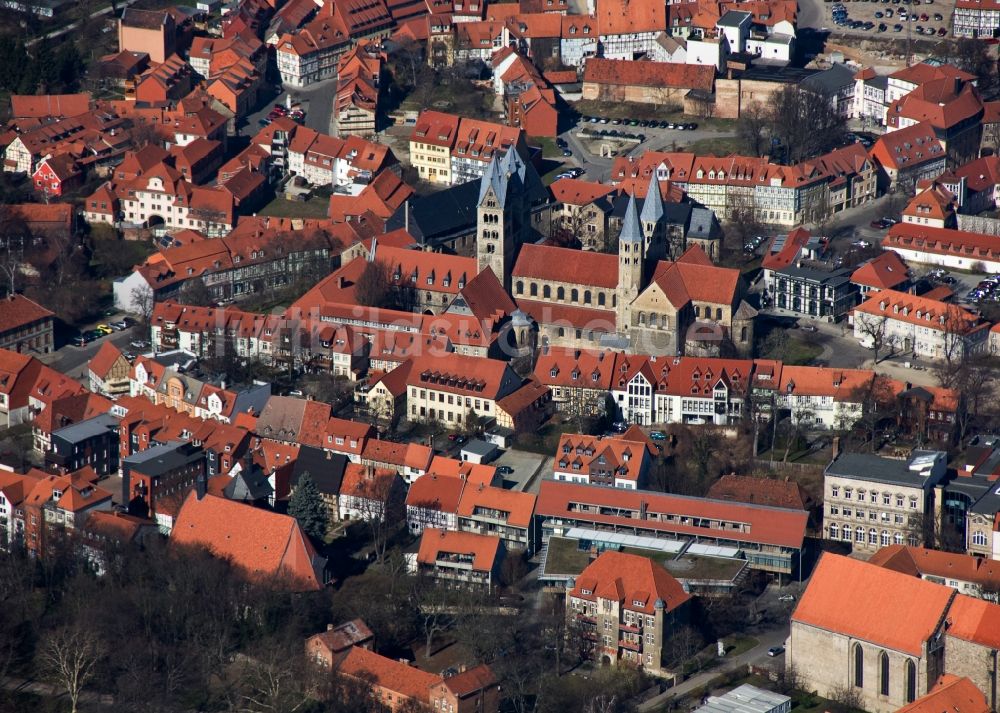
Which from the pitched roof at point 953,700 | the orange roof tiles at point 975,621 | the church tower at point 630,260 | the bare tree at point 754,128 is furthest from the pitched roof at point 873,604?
the bare tree at point 754,128

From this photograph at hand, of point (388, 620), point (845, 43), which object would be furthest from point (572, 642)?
point (845, 43)

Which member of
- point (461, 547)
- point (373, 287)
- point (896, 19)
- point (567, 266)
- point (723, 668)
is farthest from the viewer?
point (896, 19)

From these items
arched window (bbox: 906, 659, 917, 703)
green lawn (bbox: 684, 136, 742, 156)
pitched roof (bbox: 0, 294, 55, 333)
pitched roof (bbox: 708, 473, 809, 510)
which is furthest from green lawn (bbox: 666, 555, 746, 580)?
green lawn (bbox: 684, 136, 742, 156)

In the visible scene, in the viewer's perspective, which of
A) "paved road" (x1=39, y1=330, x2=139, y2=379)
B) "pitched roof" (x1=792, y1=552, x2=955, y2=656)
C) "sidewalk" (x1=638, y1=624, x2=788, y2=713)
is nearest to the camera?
"pitched roof" (x1=792, y1=552, x2=955, y2=656)

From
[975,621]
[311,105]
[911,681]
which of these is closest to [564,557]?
[911,681]

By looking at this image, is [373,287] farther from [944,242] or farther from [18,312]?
[944,242]

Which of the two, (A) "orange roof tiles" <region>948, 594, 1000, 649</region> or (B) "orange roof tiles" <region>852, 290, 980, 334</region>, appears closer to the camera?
(A) "orange roof tiles" <region>948, 594, 1000, 649</region>

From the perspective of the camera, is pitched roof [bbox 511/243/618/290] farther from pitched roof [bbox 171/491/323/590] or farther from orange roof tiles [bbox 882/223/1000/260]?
pitched roof [bbox 171/491/323/590]
